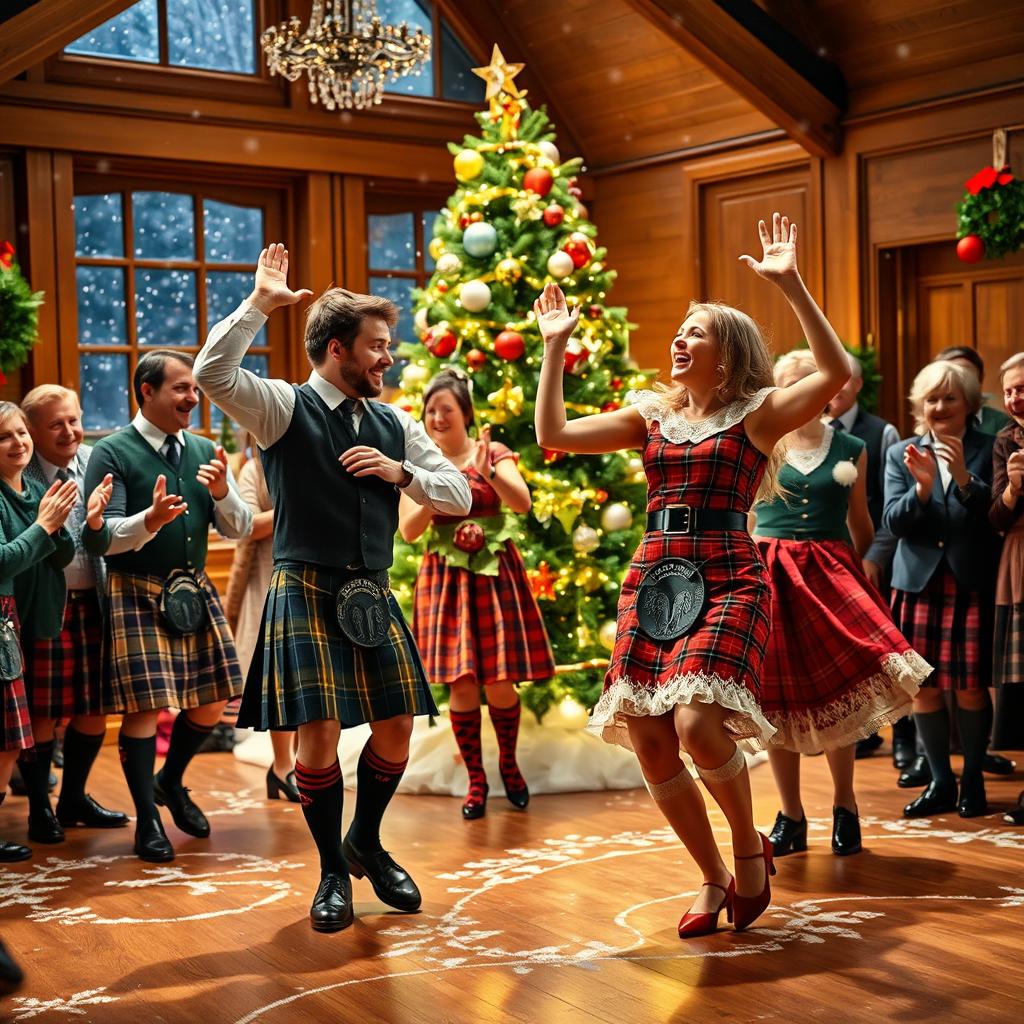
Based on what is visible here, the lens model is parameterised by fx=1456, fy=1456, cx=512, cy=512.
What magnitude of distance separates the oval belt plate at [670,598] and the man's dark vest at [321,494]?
69 centimetres

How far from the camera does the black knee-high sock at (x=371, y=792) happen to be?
3.77m

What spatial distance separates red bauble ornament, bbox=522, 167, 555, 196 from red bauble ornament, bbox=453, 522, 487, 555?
4.99ft

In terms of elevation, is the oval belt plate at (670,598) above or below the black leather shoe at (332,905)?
above

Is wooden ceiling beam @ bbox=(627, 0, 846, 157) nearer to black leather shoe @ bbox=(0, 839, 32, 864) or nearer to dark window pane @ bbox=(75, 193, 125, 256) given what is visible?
dark window pane @ bbox=(75, 193, 125, 256)

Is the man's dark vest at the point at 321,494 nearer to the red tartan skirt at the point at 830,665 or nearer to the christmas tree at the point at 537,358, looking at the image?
the red tartan skirt at the point at 830,665

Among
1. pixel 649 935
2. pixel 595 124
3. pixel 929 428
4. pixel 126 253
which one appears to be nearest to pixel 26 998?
pixel 649 935

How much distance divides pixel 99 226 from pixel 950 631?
456cm

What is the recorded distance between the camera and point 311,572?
3598mm

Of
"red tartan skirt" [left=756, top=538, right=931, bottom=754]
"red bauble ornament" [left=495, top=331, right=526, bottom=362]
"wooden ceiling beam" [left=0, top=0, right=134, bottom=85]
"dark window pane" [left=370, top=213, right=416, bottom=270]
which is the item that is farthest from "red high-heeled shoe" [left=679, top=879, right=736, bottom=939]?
"dark window pane" [left=370, top=213, right=416, bottom=270]

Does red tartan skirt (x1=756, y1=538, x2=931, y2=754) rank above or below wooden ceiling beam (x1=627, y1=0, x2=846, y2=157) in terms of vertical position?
below

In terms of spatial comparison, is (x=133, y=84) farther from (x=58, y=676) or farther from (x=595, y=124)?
(x=58, y=676)

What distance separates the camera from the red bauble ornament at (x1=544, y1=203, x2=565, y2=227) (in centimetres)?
582

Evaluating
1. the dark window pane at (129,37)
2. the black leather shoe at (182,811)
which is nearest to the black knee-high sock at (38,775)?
the black leather shoe at (182,811)

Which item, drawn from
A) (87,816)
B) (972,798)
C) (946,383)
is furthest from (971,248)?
(87,816)
